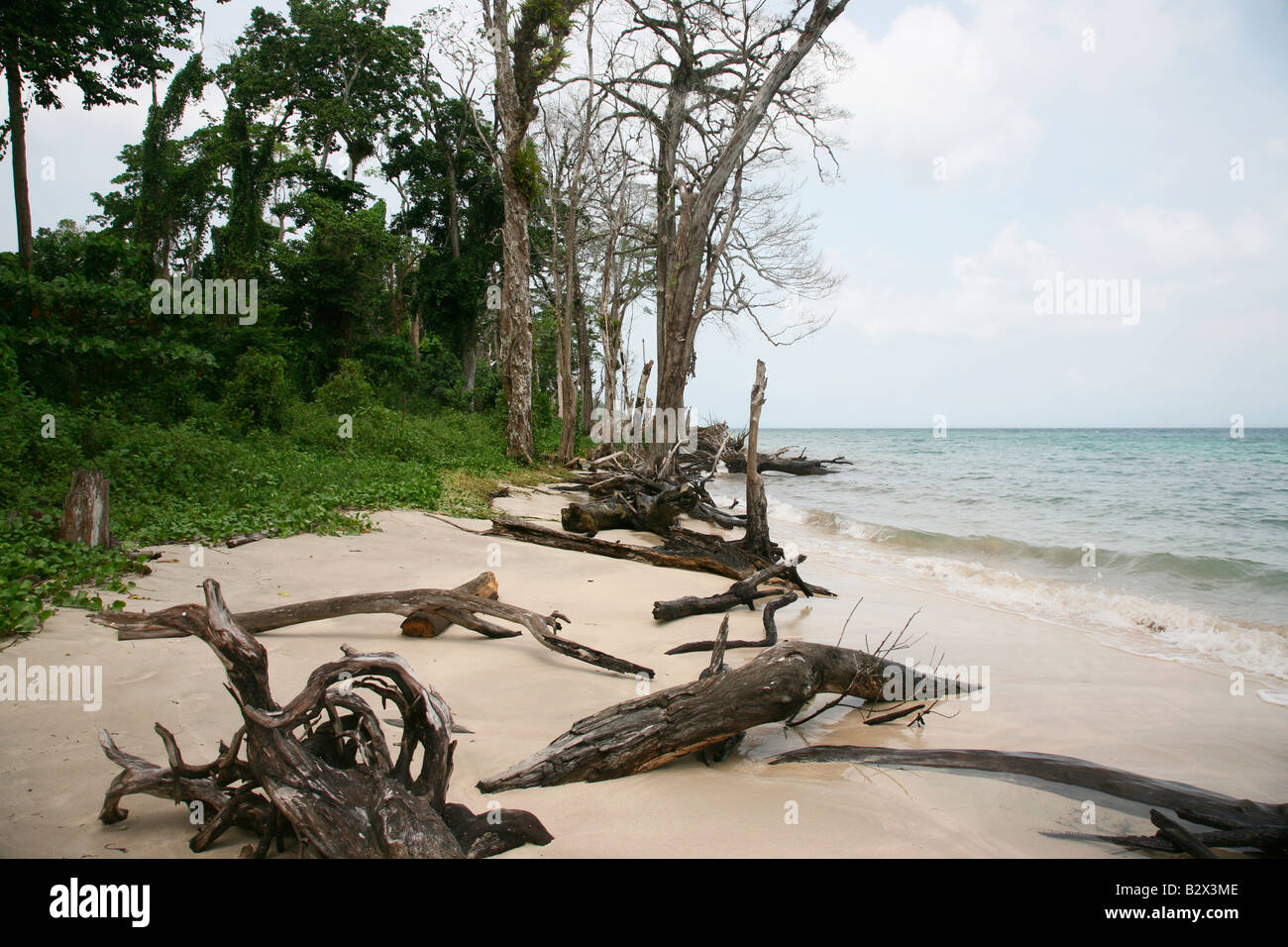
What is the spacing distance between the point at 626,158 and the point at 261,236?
15224 mm

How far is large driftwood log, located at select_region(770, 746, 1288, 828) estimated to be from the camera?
259 centimetres

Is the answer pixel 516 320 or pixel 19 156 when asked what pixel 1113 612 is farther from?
pixel 19 156

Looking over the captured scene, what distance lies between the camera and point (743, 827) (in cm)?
262

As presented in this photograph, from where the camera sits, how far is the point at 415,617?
15.6 ft

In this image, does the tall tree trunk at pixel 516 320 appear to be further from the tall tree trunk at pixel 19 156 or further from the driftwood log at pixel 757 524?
the tall tree trunk at pixel 19 156

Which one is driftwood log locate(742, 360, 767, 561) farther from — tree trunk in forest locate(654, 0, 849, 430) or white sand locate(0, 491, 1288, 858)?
tree trunk in forest locate(654, 0, 849, 430)

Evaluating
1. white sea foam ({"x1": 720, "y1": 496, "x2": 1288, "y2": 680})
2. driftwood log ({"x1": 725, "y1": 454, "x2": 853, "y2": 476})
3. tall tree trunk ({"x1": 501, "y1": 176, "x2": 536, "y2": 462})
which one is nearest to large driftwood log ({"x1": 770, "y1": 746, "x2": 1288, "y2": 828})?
white sea foam ({"x1": 720, "y1": 496, "x2": 1288, "y2": 680})

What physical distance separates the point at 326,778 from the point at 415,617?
8.75ft

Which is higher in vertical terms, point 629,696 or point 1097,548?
point 1097,548

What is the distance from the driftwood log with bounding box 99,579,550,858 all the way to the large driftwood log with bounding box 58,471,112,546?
152 inches

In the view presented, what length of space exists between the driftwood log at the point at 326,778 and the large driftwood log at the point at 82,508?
12.7ft

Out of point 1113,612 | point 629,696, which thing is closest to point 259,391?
point 629,696

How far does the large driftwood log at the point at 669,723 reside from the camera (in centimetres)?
288
